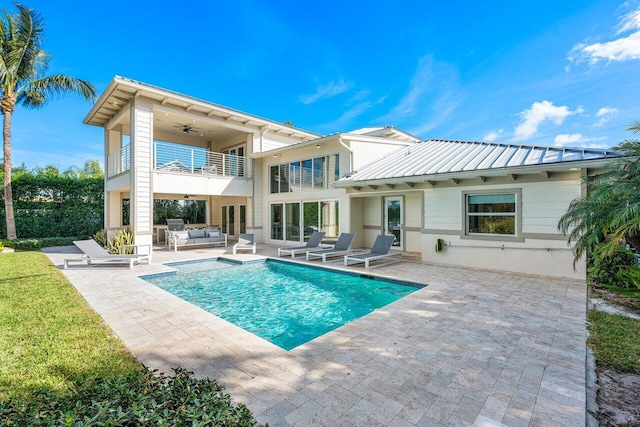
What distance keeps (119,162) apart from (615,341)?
61.1 feet

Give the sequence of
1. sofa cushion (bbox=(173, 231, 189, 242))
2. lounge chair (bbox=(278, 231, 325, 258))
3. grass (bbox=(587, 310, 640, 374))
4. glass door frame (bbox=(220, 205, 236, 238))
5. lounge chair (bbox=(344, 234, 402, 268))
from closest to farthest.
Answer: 1. grass (bbox=(587, 310, 640, 374))
2. lounge chair (bbox=(344, 234, 402, 268))
3. lounge chair (bbox=(278, 231, 325, 258))
4. sofa cushion (bbox=(173, 231, 189, 242))
5. glass door frame (bbox=(220, 205, 236, 238))

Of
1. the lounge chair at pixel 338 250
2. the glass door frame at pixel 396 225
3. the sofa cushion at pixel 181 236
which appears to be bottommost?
the lounge chair at pixel 338 250

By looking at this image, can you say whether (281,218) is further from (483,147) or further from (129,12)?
(129,12)

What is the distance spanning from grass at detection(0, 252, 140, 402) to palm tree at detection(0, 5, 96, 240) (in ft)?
41.2

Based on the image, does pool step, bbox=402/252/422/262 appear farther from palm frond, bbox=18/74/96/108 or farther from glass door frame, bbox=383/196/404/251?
palm frond, bbox=18/74/96/108

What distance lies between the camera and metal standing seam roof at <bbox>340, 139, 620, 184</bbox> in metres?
8.62

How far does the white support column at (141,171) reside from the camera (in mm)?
12898

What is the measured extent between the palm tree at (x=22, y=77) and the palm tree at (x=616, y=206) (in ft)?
70.8

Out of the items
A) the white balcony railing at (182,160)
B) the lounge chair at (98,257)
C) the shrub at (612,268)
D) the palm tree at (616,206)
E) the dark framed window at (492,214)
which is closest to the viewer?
the palm tree at (616,206)

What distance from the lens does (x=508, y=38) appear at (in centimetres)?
1476

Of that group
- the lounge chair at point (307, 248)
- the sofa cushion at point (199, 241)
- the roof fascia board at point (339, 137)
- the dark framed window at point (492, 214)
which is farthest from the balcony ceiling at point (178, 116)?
the dark framed window at point (492, 214)

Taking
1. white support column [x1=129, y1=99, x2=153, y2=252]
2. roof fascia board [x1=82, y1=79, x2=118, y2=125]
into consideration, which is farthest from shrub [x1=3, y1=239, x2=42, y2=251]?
roof fascia board [x1=82, y1=79, x2=118, y2=125]

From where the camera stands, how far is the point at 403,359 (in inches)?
152

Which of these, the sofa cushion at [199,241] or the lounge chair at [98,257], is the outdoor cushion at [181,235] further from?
the lounge chair at [98,257]
